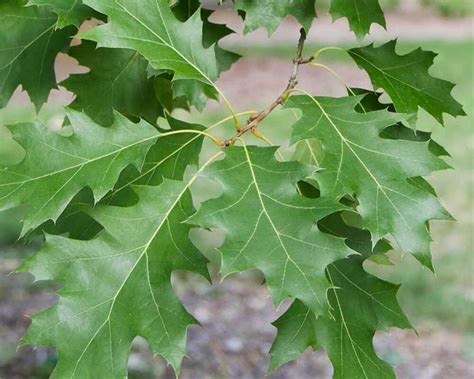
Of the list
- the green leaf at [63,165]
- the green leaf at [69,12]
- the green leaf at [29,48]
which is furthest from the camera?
the green leaf at [29,48]

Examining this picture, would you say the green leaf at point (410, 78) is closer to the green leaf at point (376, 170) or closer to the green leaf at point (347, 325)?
the green leaf at point (376, 170)

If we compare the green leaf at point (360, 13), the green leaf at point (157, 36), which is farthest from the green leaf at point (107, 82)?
the green leaf at point (360, 13)

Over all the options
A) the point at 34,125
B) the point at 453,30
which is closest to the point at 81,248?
the point at 34,125

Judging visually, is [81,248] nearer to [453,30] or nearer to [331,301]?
[331,301]

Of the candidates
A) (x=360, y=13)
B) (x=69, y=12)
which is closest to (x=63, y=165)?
(x=69, y=12)

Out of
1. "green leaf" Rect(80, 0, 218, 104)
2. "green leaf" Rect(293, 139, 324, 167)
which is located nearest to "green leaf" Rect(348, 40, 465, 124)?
"green leaf" Rect(293, 139, 324, 167)

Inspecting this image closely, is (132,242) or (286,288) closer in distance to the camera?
(286,288)
